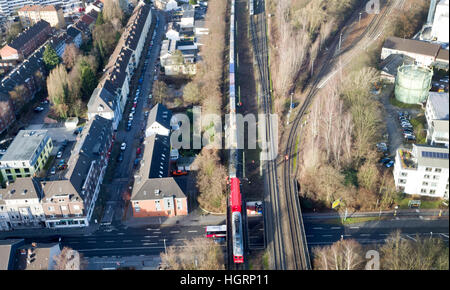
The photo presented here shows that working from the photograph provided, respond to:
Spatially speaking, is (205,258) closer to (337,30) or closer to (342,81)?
(342,81)

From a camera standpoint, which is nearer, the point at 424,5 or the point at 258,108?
the point at 258,108

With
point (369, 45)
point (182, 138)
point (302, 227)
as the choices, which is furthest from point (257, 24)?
point (302, 227)

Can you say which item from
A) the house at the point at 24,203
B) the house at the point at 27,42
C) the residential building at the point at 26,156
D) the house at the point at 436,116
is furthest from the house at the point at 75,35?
the house at the point at 436,116

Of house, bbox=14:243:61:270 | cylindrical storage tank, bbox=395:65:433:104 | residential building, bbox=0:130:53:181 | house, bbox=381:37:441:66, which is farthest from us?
house, bbox=381:37:441:66

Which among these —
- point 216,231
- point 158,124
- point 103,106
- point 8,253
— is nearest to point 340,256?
point 216,231

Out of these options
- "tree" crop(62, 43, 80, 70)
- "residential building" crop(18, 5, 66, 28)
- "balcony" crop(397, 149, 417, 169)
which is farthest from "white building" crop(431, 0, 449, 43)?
"residential building" crop(18, 5, 66, 28)

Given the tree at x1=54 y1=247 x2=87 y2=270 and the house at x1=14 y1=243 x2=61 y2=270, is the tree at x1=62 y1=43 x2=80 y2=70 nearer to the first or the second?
the house at x1=14 y1=243 x2=61 y2=270
